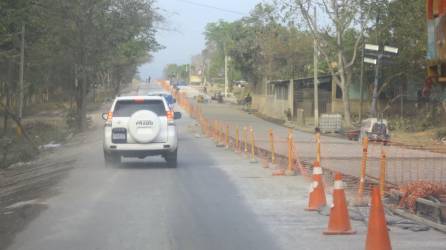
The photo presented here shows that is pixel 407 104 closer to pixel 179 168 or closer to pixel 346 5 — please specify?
pixel 346 5

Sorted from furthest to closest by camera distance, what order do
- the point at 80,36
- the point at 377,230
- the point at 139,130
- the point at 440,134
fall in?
the point at 80,36 < the point at 440,134 < the point at 139,130 < the point at 377,230

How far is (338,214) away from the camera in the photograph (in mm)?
9547

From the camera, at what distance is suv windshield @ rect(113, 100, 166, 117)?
19391mm

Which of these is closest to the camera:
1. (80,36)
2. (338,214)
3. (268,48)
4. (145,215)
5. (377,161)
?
(338,214)

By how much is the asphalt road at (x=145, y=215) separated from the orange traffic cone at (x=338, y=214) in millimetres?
896

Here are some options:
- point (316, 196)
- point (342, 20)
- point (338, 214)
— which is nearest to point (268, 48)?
point (342, 20)

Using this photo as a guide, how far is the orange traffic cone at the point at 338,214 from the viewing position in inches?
372

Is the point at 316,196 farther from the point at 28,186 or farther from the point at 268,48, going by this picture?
the point at 268,48

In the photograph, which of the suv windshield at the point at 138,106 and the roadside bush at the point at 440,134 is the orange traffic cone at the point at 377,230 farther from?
the roadside bush at the point at 440,134

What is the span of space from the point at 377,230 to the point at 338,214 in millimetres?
1687

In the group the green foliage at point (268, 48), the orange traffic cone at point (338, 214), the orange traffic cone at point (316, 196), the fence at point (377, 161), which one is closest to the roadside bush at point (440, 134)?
the fence at point (377, 161)

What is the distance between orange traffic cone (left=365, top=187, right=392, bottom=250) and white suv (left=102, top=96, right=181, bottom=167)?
11.3 meters

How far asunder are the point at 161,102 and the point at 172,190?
5.40 metres

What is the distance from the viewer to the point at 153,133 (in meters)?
18.9
